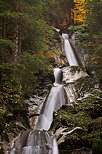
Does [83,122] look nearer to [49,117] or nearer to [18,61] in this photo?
[49,117]

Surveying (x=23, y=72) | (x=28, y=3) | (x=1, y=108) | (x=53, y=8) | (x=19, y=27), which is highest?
(x=53, y=8)

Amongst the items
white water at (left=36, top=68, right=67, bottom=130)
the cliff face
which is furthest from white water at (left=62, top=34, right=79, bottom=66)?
the cliff face

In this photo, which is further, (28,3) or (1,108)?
(28,3)

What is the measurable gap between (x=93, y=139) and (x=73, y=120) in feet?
6.52

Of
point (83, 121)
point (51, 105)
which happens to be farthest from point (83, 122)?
point (51, 105)

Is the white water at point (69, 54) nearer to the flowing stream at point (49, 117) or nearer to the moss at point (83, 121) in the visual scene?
the flowing stream at point (49, 117)

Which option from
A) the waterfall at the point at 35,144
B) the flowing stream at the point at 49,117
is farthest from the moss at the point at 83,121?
the flowing stream at the point at 49,117

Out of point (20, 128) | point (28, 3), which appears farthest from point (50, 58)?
point (20, 128)

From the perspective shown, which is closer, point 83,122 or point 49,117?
point 83,122

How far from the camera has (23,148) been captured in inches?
341

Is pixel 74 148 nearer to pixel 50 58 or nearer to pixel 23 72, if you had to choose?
pixel 23 72

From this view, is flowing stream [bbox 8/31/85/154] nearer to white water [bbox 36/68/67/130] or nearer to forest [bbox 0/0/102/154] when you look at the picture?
white water [bbox 36/68/67/130]

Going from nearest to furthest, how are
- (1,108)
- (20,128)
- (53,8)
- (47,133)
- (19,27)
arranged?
1. (1,108)
2. (47,133)
3. (20,128)
4. (19,27)
5. (53,8)

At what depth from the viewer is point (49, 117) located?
45.2ft
